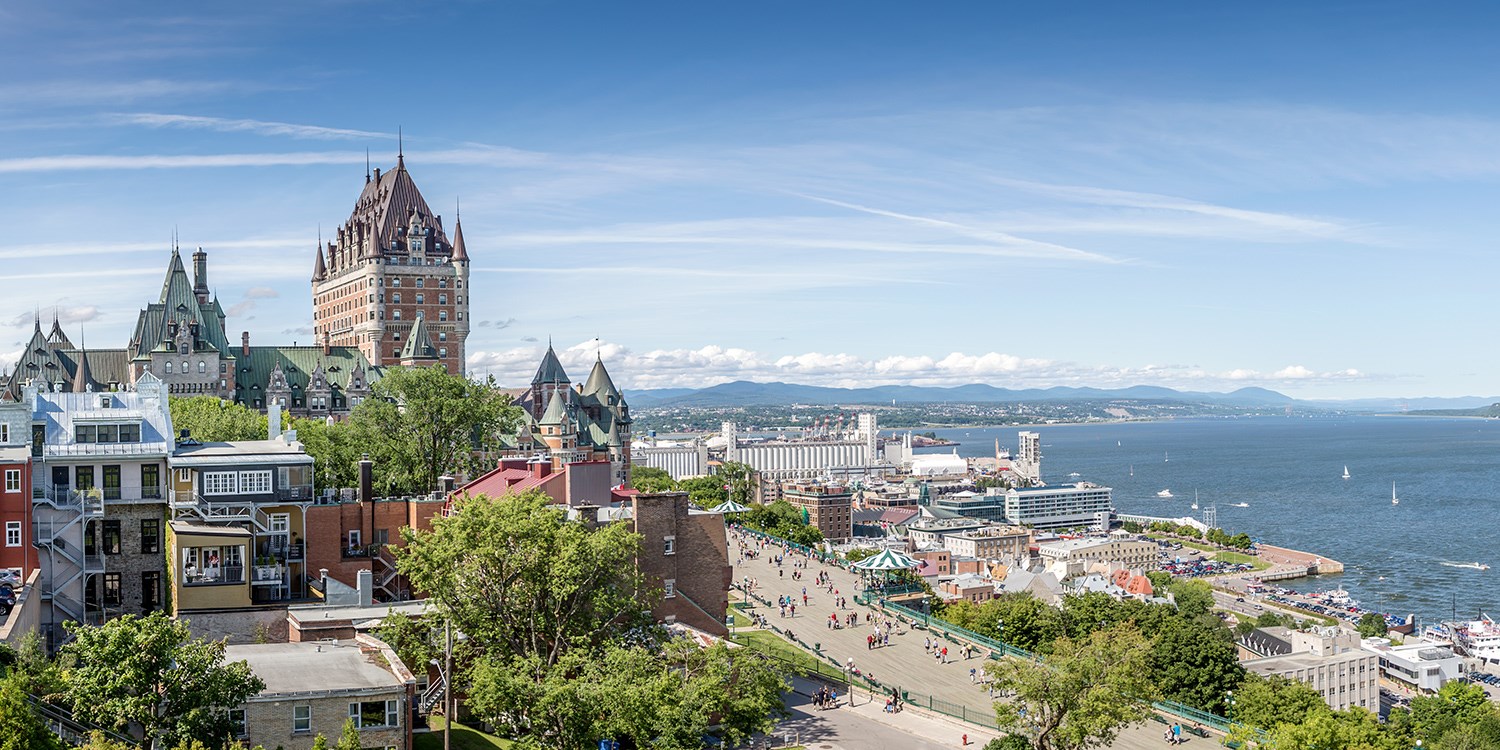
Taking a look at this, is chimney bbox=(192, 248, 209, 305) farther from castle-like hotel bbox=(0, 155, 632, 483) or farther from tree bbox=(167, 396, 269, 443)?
tree bbox=(167, 396, 269, 443)

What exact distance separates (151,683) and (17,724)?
499cm

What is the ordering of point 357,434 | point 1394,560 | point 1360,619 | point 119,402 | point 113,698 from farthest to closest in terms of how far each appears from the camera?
point 1394,560 < point 1360,619 < point 357,434 < point 119,402 < point 113,698

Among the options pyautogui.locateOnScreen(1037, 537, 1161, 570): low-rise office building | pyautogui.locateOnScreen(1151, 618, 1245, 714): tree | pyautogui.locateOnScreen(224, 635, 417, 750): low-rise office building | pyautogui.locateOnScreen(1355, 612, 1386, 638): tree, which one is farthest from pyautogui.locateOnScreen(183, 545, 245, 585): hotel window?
pyautogui.locateOnScreen(1037, 537, 1161, 570): low-rise office building

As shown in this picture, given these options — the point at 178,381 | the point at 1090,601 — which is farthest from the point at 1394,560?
the point at 178,381

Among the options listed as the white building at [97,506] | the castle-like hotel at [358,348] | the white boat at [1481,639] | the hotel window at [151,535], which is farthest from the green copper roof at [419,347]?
the white boat at [1481,639]

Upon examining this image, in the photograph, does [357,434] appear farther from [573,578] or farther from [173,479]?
[573,578]

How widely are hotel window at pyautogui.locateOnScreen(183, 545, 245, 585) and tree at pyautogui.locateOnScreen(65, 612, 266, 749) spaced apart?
12.7m

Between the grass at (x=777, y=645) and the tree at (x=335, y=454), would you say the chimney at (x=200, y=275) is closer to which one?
the tree at (x=335, y=454)

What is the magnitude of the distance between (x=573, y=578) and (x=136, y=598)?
1608 centimetres

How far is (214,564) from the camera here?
141ft

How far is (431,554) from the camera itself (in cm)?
3903

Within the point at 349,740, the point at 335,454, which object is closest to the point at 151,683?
the point at 349,740

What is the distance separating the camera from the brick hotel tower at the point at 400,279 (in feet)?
424

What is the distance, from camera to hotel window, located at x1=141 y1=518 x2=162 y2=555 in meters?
45.5
